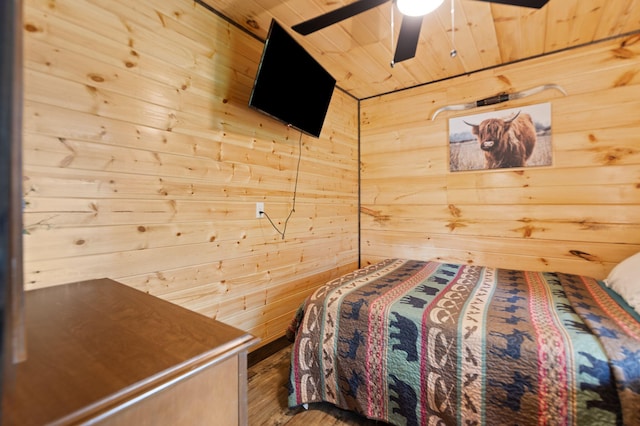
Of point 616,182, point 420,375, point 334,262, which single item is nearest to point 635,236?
point 616,182

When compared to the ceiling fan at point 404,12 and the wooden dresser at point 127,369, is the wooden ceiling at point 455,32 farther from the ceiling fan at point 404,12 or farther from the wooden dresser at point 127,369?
the wooden dresser at point 127,369

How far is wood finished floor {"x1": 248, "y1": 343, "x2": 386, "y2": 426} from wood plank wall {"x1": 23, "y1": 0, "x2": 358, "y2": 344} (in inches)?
13.6

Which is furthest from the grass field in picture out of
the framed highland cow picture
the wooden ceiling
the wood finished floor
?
the wood finished floor

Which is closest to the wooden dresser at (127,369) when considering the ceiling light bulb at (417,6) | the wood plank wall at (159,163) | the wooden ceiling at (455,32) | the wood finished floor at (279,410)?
the wood plank wall at (159,163)

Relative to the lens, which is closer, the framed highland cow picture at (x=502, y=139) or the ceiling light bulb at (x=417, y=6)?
the ceiling light bulb at (x=417, y=6)

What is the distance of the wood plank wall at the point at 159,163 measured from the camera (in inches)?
49.3

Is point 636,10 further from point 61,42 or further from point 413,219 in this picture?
point 61,42

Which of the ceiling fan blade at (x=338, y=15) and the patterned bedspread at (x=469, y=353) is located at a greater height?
the ceiling fan blade at (x=338, y=15)

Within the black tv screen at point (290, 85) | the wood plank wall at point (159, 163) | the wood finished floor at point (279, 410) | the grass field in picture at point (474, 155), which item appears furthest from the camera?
the grass field in picture at point (474, 155)

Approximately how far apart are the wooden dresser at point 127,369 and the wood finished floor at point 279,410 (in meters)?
1.05

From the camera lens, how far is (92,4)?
1366 millimetres

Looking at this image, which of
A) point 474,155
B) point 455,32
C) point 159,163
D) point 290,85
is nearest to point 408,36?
point 455,32

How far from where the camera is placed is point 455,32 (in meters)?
2.12

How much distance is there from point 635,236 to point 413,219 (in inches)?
63.6
